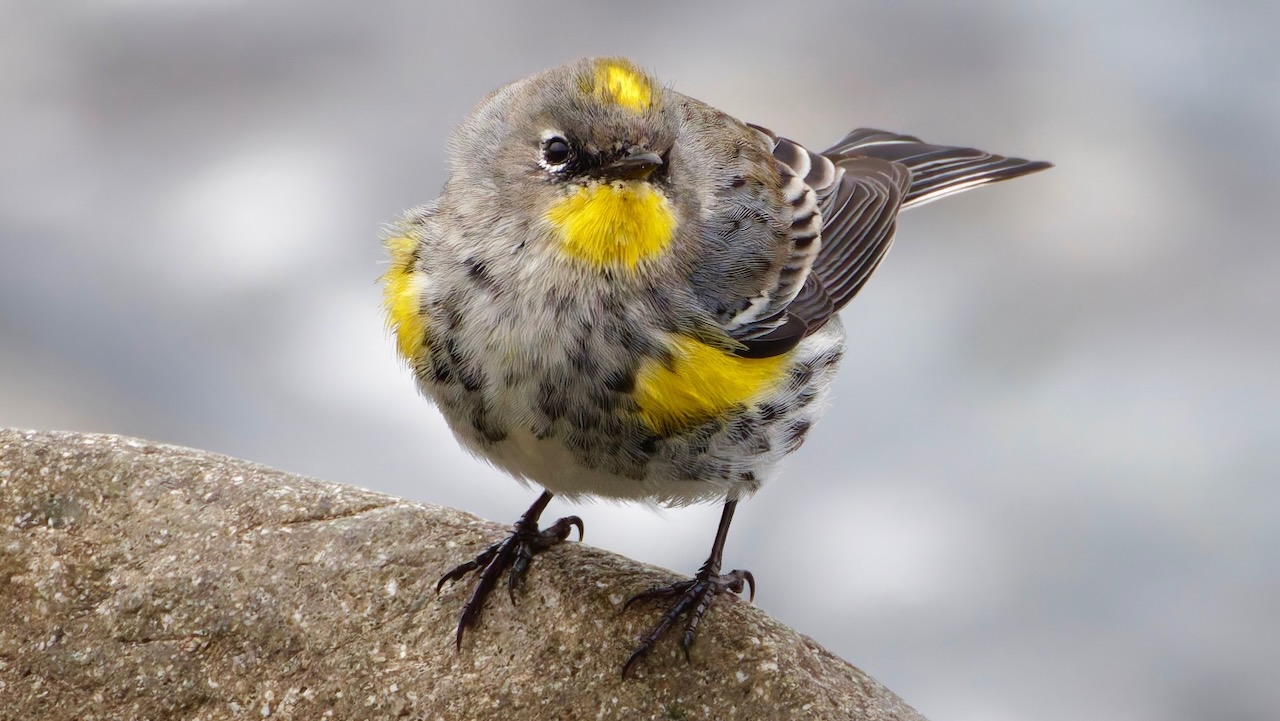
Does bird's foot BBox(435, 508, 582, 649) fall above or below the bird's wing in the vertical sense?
below

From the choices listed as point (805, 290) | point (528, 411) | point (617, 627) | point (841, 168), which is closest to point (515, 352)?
point (528, 411)

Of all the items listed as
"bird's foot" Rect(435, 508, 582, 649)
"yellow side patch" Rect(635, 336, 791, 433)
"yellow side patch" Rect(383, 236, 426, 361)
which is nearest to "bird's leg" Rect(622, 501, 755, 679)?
"bird's foot" Rect(435, 508, 582, 649)

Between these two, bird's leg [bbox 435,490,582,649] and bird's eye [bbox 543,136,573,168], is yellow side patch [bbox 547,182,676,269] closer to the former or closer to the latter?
bird's eye [bbox 543,136,573,168]

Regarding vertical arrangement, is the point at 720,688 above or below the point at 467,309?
below

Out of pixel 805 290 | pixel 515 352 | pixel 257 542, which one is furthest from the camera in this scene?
pixel 805 290

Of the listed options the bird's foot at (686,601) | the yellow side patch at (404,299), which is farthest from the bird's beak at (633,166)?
the bird's foot at (686,601)

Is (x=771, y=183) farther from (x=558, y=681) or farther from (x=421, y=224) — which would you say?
(x=558, y=681)

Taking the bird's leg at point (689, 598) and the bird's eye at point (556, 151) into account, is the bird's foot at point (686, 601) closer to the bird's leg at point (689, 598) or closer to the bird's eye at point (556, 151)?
the bird's leg at point (689, 598)
